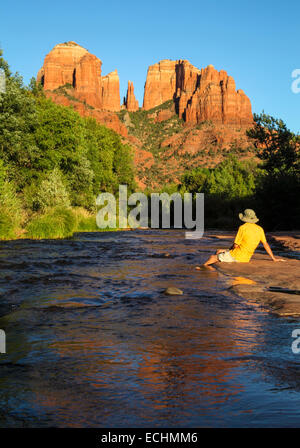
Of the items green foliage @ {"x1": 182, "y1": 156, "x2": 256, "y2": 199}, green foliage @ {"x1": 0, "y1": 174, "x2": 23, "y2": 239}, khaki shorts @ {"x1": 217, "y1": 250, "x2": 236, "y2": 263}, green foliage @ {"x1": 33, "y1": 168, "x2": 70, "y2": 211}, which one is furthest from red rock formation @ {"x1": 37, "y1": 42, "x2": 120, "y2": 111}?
khaki shorts @ {"x1": 217, "y1": 250, "x2": 236, "y2": 263}

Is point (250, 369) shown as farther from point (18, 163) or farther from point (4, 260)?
point (18, 163)

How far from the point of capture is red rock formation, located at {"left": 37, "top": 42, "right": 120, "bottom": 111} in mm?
169375

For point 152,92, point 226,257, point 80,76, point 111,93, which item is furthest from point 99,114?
point 226,257

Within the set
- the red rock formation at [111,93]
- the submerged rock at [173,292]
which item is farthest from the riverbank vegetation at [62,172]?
the red rock formation at [111,93]

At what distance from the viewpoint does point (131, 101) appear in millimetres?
188875

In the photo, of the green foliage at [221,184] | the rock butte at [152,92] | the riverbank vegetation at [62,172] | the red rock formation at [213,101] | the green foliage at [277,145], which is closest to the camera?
the riverbank vegetation at [62,172]

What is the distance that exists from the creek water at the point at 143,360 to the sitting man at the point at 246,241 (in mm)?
2523

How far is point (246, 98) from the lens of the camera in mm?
171375

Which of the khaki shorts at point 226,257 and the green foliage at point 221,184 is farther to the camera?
the green foliage at point 221,184

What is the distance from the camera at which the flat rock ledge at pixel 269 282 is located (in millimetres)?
7422

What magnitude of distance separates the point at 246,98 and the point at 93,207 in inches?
5806

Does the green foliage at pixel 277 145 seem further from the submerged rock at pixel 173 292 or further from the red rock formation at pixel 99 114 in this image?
the red rock formation at pixel 99 114

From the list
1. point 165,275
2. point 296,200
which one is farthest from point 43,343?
point 296,200

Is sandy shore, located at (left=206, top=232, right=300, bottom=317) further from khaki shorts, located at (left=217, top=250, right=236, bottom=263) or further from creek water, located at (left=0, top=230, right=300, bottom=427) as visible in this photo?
creek water, located at (left=0, top=230, right=300, bottom=427)
